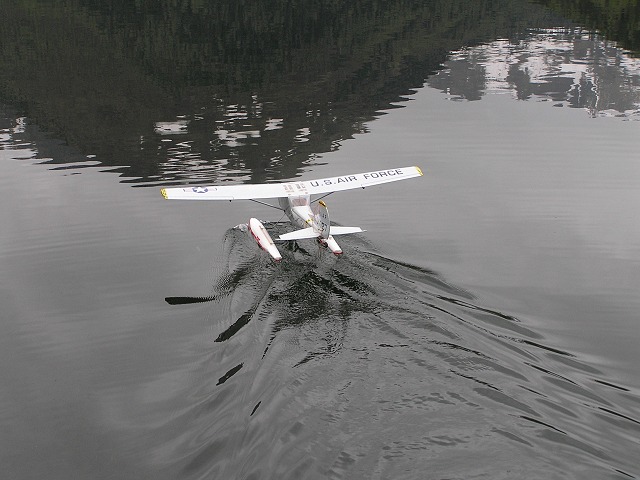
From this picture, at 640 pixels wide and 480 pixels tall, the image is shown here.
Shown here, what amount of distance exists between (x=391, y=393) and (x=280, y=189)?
1497cm

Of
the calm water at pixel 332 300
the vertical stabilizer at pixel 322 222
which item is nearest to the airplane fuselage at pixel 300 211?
the calm water at pixel 332 300

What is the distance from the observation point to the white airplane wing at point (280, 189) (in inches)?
1153

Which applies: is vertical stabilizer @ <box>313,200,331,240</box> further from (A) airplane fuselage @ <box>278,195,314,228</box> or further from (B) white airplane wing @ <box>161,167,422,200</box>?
(B) white airplane wing @ <box>161,167,422,200</box>

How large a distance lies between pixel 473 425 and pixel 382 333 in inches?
187

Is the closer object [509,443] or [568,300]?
[509,443]

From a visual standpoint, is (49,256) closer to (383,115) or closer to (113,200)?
(113,200)

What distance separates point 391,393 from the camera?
679 inches

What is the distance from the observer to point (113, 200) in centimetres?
3491

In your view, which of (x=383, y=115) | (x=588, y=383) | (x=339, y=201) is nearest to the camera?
(x=588, y=383)

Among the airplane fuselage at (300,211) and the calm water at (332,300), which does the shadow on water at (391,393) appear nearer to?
the calm water at (332,300)

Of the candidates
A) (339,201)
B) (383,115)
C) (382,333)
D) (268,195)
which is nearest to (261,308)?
(382,333)

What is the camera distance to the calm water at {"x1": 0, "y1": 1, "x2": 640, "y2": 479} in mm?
15898

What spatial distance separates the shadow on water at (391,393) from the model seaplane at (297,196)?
11.5 feet

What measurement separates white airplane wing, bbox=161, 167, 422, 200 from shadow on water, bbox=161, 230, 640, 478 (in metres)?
7.16
